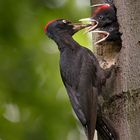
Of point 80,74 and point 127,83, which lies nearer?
point 127,83

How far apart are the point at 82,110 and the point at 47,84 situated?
346 mm

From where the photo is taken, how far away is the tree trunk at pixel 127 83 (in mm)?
2818

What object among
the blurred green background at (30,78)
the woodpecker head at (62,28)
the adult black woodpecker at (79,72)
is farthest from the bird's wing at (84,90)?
the woodpecker head at (62,28)

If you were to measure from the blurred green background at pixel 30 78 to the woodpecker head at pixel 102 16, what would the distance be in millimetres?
294

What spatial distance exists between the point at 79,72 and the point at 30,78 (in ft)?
1.80

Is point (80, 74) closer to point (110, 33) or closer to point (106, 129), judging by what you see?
point (110, 33)

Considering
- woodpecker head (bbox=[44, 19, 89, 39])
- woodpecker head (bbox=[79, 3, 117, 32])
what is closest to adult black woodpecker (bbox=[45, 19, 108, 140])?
woodpecker head (bbox=[44, 19, 89, 39])

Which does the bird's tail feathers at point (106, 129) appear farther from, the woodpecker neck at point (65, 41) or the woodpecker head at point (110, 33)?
the woodpecker neck at point (65, 41)

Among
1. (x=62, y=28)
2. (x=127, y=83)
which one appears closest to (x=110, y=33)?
(x=62, y=28)

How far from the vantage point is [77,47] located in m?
3.85

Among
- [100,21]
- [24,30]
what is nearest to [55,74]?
[24,30]

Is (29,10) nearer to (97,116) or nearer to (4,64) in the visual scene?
(4,64)

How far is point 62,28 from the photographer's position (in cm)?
416

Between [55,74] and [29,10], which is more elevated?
[29,10]
